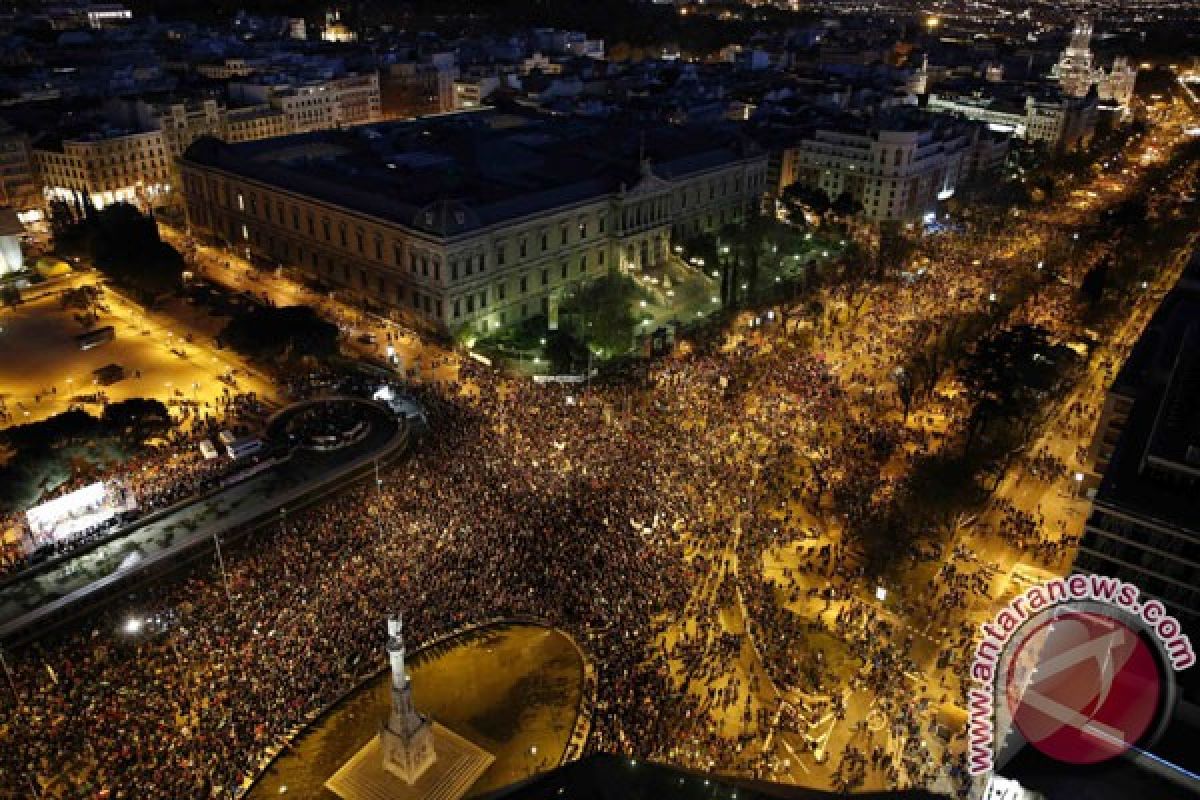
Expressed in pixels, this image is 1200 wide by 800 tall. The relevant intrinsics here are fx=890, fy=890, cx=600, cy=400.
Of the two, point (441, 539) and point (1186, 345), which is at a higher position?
point (1186, 345)

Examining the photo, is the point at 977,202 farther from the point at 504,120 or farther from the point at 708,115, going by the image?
the point at 504,120

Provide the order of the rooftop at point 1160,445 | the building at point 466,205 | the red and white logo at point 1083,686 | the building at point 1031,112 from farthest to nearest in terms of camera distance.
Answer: the building at point 1031,112 → the building at point 466,205 → the rooftop at point 1160,445 → the red and white logo at point 1083,686

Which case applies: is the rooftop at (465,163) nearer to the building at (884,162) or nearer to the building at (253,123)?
the building at (884,162)

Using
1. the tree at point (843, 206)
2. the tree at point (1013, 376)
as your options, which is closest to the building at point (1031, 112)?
the tree at point (843, 206)

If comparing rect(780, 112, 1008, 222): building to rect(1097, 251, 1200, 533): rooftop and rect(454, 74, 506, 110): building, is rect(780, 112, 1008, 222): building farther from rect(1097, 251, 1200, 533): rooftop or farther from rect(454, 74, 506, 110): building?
rect(454, 74, 506, 110): building

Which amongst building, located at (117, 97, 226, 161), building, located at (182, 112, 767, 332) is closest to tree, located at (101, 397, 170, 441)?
building, located at (182, 112, 767, 332)

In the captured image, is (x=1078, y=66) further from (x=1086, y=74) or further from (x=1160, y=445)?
(x=1160, y=445)

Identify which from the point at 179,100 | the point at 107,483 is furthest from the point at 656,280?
the point at 179,100
